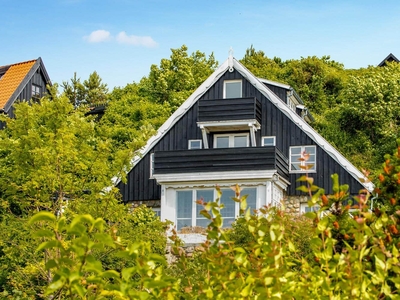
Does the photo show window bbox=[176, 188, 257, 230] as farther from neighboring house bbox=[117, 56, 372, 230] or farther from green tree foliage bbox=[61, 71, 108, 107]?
green tree foliage bbox=[61, 71, 108, 107]

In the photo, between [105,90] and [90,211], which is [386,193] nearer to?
[90,211]

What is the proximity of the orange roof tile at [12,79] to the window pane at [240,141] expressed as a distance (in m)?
A: 15.7

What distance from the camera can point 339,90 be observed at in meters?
48.0

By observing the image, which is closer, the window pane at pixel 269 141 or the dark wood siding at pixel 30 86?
the window pane at pixel 269 141

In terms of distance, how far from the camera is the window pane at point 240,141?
3098cm

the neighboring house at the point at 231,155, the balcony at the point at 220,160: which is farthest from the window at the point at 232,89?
the balcony at the point at 220,160

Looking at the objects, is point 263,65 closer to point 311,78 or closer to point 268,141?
point 311,78

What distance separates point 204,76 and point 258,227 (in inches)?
1746

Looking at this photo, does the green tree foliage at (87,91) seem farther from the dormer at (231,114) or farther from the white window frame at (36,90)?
the dormer at (231,114)

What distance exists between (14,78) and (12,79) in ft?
0.53

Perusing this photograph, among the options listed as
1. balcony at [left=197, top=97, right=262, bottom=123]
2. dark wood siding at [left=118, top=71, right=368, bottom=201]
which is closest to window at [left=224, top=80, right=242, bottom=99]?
dark wood siding at [left=118, top=71, right=368, bottom=201]

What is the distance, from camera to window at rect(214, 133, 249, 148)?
31016mm

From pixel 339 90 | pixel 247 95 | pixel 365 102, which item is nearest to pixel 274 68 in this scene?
pixel 339 90

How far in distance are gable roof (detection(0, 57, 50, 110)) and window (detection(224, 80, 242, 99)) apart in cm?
1492
